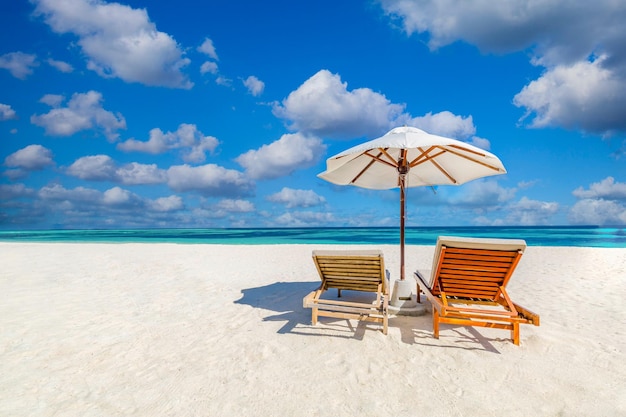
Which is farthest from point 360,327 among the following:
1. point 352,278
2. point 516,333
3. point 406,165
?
point 406,165

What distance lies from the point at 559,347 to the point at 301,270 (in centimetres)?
644

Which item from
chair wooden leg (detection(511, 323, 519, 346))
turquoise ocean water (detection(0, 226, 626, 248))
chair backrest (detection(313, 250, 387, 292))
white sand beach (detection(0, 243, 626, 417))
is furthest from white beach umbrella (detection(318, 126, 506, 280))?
turquoise ocean water (detection(0, 226, 626, 248))

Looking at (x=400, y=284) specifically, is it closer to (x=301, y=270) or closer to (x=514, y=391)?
(x=514, y=391)

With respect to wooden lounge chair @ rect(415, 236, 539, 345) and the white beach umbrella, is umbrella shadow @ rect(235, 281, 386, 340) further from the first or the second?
the white beach umbrella

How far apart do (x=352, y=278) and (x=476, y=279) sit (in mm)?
1603

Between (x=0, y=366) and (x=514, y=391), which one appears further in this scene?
(x=0, y=366)

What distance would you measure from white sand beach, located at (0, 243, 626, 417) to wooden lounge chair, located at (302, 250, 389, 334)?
28 cm

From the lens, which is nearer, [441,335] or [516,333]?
[516,333]

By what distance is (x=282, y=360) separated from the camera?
3.56 meters

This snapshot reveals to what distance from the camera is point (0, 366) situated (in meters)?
3.51

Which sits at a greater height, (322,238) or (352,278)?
(352,278)

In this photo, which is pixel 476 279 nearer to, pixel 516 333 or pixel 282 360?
pixel 516 333

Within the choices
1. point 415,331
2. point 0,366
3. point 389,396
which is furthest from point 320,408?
point 0,366

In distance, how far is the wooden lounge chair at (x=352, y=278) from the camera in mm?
4320
